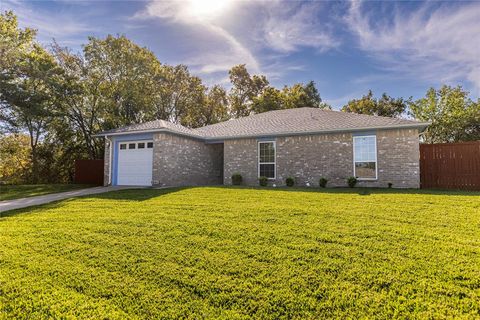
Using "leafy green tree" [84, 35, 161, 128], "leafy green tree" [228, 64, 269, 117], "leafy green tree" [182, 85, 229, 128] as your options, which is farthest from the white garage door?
"leafy green tree" [228, 64, 269, 117]

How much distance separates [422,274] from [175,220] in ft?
14.1

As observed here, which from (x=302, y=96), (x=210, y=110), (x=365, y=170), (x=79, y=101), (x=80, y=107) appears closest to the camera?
(x=365, y=170)

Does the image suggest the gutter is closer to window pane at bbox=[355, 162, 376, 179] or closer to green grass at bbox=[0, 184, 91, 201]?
window pane at bbox=[355, 162, 376, 179]

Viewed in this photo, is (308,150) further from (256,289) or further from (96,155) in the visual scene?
(96,155)

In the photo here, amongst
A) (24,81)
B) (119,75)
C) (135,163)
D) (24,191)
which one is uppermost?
(119,75)

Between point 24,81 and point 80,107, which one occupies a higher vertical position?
point 24,81

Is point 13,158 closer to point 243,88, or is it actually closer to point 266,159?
point 266,159

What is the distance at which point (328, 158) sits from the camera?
12305 mm

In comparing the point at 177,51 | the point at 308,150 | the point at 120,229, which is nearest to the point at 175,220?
the point at 120,229

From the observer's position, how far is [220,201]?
7.73 metres

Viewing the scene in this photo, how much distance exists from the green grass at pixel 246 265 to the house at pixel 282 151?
223 inches

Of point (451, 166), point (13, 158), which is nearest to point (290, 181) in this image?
point (451, 166)

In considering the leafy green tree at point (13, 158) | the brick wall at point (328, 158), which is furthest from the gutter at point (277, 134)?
the leafy green tree at point (13, 158)

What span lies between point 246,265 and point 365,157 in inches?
395
